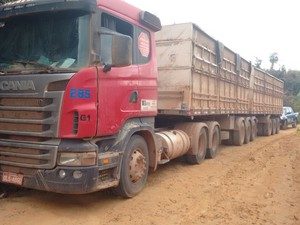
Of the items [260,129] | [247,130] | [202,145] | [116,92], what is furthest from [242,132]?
[116,92]

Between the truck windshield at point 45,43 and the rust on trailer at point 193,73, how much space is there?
150 inches

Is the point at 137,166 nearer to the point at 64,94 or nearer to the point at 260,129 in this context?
the point at 64,94

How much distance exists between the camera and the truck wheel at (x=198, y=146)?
9.13 m

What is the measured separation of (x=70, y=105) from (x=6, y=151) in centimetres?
122

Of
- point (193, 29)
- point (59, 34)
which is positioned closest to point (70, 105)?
point (59, 34)

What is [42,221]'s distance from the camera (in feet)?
16.3

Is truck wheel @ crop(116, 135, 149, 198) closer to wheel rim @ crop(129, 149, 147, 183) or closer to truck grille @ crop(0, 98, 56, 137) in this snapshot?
wheel rim @ crop(129, 149, 147, 183)

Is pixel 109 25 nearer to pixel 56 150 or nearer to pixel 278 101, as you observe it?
pixel 56 150

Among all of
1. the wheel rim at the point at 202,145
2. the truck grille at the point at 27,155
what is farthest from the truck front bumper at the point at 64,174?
the wheel rim at the point at 202,145

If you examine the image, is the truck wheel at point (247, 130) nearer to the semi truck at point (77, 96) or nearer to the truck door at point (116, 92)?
the semi truck at point (77, 96)

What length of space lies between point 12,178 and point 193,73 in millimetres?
4837

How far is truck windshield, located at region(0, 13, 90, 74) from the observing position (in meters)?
5.10

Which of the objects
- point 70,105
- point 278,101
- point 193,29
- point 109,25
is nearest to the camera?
point 70,105

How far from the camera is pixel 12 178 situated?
17.3ft
